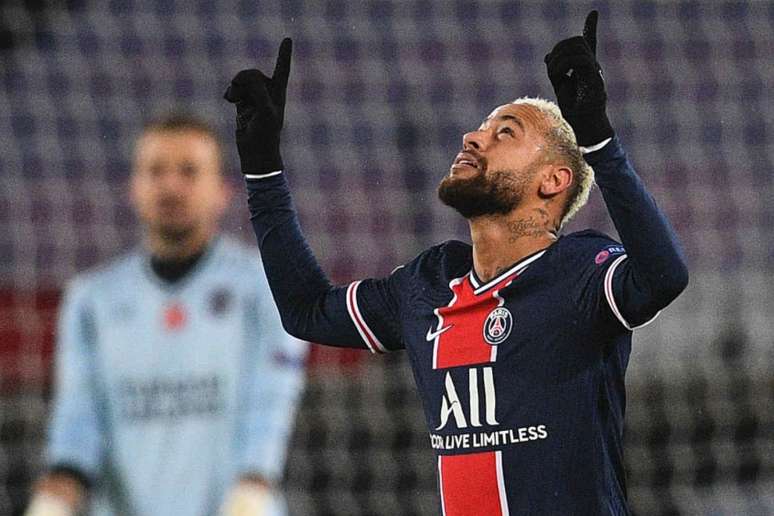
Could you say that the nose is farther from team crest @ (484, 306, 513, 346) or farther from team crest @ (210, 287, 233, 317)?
team crest @ (210, 287, 233, 317)

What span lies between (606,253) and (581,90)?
31 centimetres

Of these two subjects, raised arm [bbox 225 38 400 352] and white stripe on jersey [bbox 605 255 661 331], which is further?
raised arm [bbox 225 38 400 352]

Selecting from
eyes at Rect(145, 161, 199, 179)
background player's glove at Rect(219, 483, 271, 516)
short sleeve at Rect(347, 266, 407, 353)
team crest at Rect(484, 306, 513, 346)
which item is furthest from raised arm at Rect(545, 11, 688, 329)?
eyes at Rect(145, 161, 199, 179)

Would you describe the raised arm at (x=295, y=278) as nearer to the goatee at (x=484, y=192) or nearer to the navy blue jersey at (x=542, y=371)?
the navy blue jersey at (x=542, y=371)

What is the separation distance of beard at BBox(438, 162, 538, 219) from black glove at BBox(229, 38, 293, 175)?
0.34m

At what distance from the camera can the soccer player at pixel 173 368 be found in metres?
3.81

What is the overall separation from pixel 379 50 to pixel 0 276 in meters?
2.45

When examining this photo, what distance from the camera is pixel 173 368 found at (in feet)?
13.0

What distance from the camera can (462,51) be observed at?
311 inches

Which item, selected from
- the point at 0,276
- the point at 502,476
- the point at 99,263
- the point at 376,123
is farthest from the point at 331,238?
the point at 502,476

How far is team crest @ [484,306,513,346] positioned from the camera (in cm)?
247

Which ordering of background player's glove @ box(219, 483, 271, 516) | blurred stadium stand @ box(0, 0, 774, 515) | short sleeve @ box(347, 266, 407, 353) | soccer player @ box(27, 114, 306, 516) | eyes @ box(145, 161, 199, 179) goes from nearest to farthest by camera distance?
short sleeve @ box(347, 266, 407, 353)
background player's glove @ box(219, 483, 271, 516)
soccer player @ box(27, 114, 306, 516)
eyes @ box(145, 161, 199, 179)
blurred stadium stand @ box(0, 0, 774, 515)

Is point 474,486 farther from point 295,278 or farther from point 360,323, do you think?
point 295,278

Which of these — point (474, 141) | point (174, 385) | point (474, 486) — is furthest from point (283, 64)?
point (174, 385)
